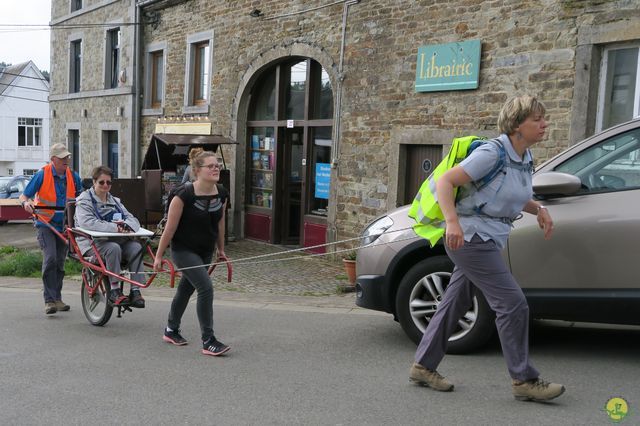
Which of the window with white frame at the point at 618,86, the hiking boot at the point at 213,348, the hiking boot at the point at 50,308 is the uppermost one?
the window with white frame at the point at 618,86

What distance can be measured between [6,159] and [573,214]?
57347 millimetres

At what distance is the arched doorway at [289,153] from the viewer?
1320cm

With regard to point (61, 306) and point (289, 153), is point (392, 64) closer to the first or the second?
point (289, 153)

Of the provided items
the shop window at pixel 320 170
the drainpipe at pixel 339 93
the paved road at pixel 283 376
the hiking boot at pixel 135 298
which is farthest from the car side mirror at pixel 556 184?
the shop window at pixel 320 170

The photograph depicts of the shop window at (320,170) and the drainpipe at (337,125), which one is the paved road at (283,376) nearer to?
the drainpipe at (337,125)

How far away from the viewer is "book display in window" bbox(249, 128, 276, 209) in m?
14.6

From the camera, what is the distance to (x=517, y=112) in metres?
4.02

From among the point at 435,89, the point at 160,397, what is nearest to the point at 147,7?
the point at 435,89

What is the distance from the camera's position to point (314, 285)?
31.8 feet

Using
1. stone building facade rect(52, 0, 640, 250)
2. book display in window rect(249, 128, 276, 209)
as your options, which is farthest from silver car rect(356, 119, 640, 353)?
book display in window rect(249, 128, 276, 209)

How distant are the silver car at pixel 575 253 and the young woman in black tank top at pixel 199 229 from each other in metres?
1.52

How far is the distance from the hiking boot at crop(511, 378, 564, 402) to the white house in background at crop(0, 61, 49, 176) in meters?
56.1

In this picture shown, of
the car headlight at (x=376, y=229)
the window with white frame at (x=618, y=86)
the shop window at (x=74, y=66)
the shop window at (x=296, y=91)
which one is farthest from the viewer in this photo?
the shop window at (x=74, y=66)

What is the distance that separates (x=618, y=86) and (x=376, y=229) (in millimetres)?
4688
